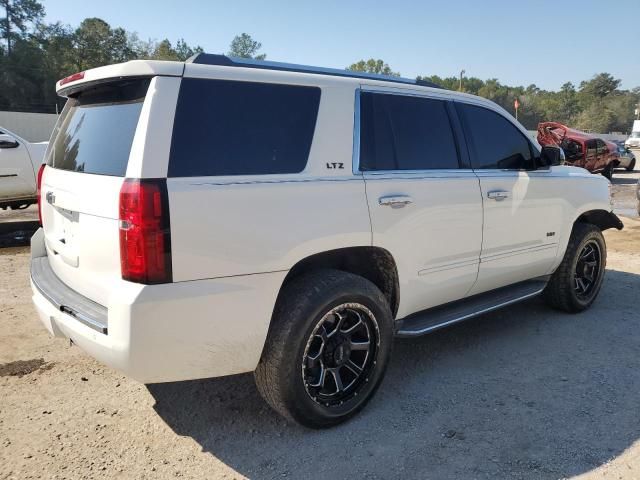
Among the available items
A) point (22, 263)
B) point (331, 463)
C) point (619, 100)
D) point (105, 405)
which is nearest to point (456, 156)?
point (331, 463)

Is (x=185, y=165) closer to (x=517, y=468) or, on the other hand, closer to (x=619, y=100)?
(x=517, y=468)

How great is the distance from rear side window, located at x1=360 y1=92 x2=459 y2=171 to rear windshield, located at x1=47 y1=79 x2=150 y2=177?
1.32 m

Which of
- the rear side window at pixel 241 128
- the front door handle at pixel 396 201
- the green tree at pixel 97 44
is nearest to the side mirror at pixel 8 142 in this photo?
the rear side window at pixel 241 128

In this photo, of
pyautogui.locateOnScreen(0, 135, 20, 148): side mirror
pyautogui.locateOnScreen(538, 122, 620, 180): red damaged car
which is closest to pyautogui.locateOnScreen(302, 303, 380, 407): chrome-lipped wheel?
pyautogui.locateOnScreen(0, 135, 20, 148): side mirror

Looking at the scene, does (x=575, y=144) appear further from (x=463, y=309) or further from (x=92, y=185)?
(x=92, y=185)

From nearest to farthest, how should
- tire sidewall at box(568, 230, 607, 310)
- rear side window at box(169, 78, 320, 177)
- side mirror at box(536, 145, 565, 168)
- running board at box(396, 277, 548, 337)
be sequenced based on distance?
rear side window at box(169, 78, 320, 177)
running board at box(396, 277, 548, 337)
side mirror at box(536, 145, 565, 168)
tire sidewall at box(568, 230, 607, 310)

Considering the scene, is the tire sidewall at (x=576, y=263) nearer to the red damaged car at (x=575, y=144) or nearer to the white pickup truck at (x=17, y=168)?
the white pickup truck at (x=17, y=168)

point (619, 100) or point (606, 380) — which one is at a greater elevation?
point (619, 100)

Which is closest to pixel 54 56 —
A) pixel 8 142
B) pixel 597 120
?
pixel 8 142

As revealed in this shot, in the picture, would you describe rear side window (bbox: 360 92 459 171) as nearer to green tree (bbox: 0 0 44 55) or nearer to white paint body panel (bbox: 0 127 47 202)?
white paint body panel (bbox: 0 127 47 202)

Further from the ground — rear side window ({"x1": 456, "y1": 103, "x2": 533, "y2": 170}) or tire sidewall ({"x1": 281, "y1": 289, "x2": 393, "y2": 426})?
rear side window ({"x1": 456, "y1": 103, "x2": 533, "y2": 170})

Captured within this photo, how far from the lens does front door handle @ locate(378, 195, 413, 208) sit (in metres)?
3.05

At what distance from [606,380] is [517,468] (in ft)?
4.63

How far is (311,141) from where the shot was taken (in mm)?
2855
